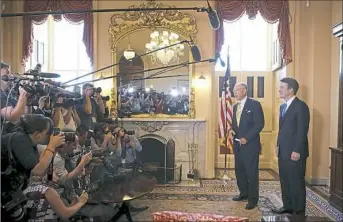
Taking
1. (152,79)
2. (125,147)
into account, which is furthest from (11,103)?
(152,79)

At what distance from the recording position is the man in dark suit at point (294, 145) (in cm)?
307

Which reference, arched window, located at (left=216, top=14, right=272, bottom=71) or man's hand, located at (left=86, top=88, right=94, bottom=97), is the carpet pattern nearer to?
arched window, located at (left=216, top=14, right=272, bottom=71)

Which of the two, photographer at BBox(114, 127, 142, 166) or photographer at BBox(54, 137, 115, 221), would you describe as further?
photographer at BBox(114, 127, 142, 166)

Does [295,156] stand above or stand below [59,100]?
below

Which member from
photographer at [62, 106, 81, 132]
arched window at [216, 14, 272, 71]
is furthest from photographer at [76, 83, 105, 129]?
arched window at [216, 14, 272, 71]

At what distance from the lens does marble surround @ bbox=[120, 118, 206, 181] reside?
17.1ft

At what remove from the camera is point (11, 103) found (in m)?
2.20

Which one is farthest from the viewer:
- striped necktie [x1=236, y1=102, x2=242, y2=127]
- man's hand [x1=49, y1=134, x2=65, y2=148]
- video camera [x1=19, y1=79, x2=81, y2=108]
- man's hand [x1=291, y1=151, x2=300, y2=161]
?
striped necktie [x1=236, y1=102, x2=242, y2=127]

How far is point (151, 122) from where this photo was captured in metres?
5.23

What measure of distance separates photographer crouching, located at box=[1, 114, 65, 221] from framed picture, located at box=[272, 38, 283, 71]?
4.10m

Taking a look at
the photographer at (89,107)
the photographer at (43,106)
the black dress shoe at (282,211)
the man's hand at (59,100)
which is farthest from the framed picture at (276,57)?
the photographer at (43,106)

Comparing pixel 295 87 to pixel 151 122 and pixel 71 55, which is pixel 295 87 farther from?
pixel 71 55

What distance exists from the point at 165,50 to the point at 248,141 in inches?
83.1

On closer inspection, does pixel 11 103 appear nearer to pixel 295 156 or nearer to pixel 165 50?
pixel 295 156
